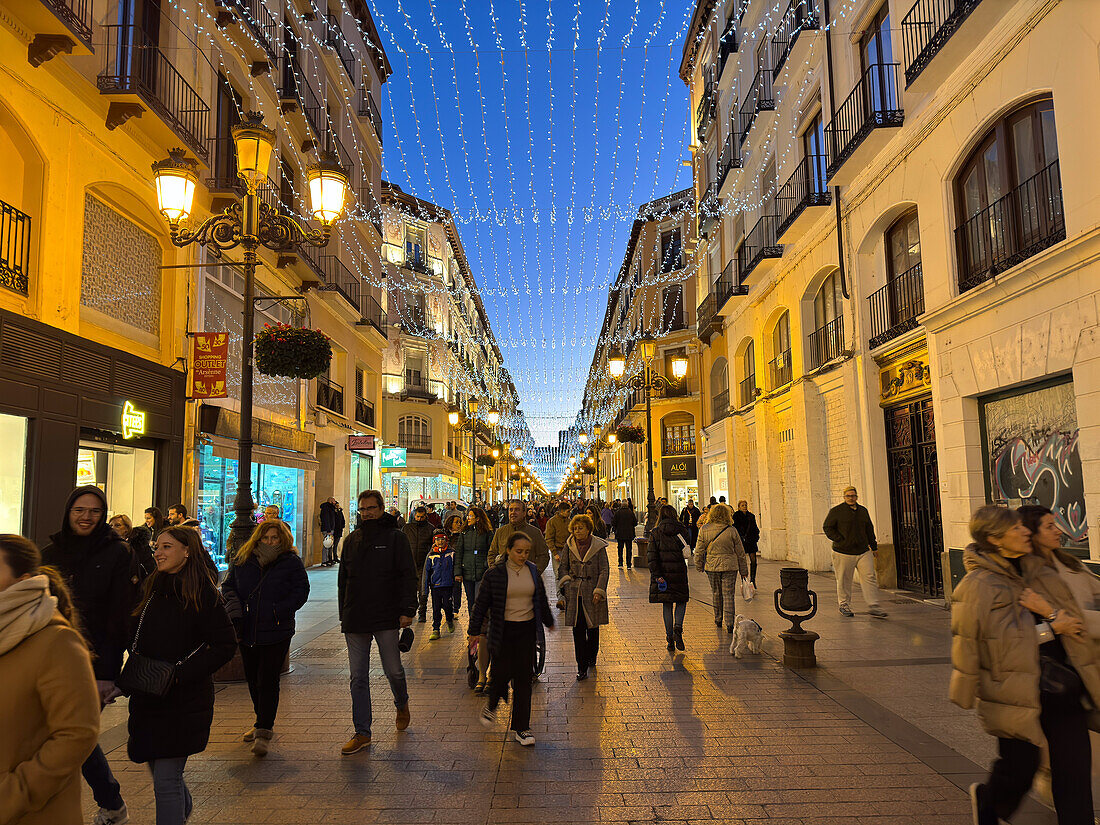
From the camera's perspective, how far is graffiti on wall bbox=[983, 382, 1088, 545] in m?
9.03

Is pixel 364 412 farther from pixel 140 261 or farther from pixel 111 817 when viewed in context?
pixel 111 817

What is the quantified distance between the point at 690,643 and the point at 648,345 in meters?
15.8

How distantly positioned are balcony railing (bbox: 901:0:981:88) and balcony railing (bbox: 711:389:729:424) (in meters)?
16.3

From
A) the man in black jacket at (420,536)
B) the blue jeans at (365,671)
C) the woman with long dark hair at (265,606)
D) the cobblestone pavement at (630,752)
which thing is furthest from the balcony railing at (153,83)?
the blue jeans at (365,671)

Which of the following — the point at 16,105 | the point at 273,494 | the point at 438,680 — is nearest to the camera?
the point at 438,680

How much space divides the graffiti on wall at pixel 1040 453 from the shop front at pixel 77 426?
12.0 m

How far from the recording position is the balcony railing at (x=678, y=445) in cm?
4016

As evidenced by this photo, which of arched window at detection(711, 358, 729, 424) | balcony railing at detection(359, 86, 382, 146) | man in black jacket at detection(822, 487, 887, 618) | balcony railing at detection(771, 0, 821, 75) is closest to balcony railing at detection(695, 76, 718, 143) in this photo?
balcony railing at detection(771, 0, 821, 75)

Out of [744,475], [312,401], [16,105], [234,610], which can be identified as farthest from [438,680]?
[744,475]

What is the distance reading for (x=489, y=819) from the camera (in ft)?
14.2

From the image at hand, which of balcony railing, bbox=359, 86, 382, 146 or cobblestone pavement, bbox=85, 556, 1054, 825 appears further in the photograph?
balcony railing, bbox=359, 86, 382, 146

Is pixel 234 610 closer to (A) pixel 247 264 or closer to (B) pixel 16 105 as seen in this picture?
(A) pixel 247 264

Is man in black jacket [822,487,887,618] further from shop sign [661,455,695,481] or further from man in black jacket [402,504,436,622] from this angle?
shop sign [661,455,695,481]

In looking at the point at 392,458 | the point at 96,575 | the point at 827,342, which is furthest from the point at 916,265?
the point at 392,458
